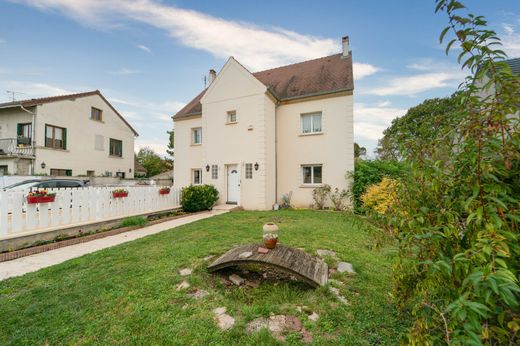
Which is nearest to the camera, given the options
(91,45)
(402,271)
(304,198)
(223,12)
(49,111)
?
(402,271)

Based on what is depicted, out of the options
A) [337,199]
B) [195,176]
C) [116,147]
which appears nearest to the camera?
[337,199]

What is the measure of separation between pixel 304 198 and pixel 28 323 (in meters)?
11.1

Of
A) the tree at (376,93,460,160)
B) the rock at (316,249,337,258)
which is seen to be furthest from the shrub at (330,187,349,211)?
the tree at (376,93,460,160)

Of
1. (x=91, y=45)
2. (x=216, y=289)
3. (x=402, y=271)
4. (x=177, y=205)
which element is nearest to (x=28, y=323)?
(x=216, y=289)

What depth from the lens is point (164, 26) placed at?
10.6 m

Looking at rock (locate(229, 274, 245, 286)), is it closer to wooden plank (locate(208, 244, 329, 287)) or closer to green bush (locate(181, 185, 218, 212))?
wooden plank (locate(208, 244, 329, 287))

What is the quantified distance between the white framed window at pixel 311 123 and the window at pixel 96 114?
19439 mm

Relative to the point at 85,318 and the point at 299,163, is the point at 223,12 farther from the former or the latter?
the point at 85,318

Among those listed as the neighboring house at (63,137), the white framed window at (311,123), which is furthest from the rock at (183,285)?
the neighboring house at (63,137)

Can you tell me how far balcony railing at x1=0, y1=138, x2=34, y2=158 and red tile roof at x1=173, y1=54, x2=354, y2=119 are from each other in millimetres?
11370

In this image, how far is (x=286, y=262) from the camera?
3.43m

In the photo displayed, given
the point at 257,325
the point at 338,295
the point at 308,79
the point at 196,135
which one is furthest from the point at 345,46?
the point at 257,325

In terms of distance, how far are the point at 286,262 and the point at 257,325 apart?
1.08 metres

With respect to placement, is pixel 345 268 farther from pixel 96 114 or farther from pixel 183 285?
pixel 96 114
